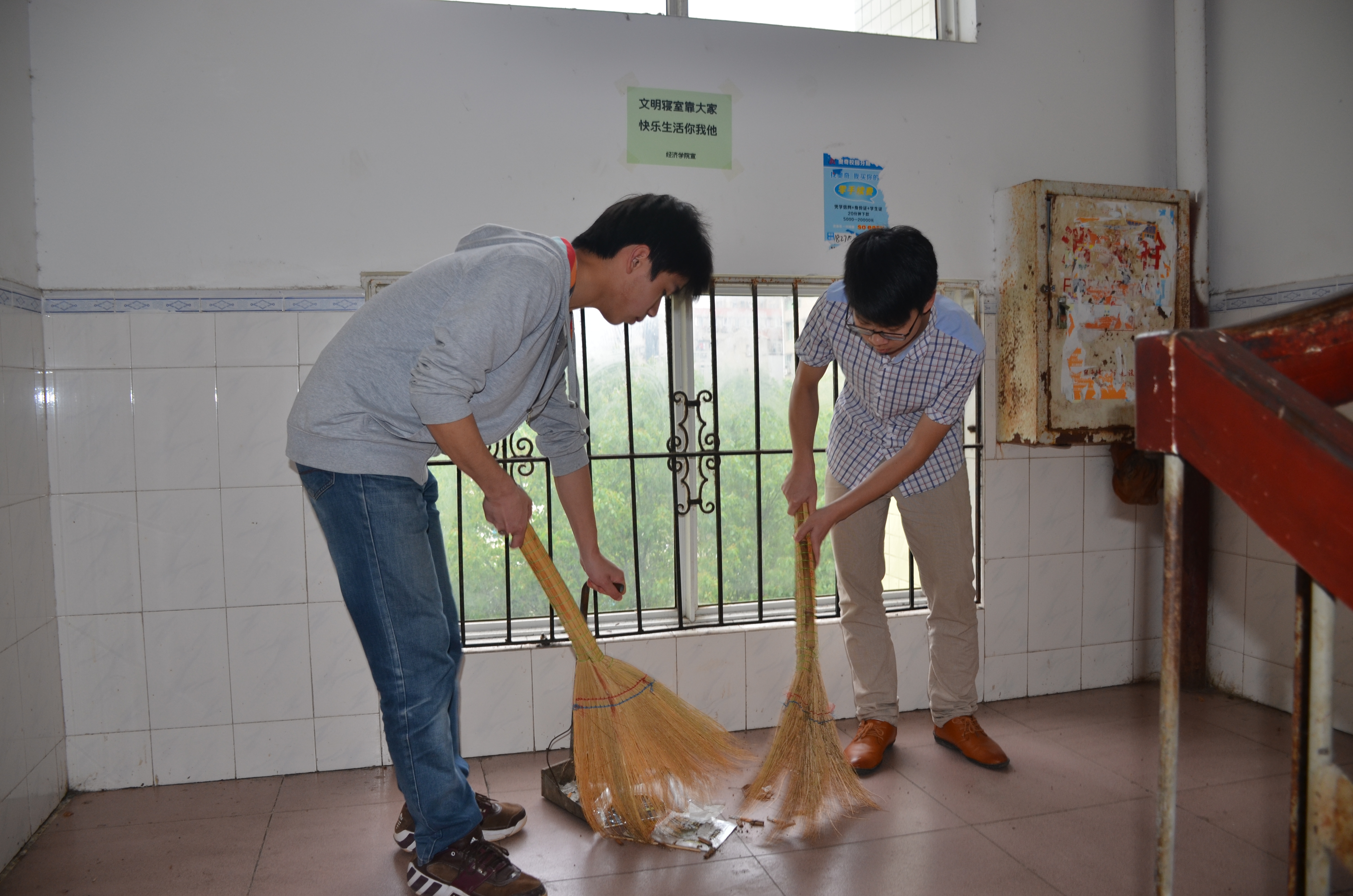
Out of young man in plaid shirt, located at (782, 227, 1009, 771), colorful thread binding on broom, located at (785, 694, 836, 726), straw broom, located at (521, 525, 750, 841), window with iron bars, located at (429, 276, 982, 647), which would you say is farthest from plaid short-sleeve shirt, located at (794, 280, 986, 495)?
straw broom, located at (521, 525, 750, 841)

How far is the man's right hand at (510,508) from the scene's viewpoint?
1.58 m

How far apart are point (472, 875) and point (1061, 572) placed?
220 cm

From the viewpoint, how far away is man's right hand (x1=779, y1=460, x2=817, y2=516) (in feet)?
7.38

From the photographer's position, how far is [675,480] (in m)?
2.66

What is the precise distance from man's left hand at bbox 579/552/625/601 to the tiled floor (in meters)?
0.58

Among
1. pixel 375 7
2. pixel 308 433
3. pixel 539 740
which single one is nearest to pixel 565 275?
pixel 308 433

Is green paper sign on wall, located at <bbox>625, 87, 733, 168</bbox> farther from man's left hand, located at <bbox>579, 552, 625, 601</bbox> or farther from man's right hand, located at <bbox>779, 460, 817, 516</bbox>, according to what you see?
man's left hand, located at <bbox>579, 552, 625, 601</bbox>

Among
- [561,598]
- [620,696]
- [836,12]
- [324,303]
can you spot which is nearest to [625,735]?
[620,696]

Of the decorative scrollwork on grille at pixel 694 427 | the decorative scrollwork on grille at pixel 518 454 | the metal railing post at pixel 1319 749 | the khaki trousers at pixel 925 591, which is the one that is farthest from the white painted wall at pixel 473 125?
the metal railing post at pixel 1319 749

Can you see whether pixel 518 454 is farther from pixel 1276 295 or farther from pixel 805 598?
pixel 1276 295

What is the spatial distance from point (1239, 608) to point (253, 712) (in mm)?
3138

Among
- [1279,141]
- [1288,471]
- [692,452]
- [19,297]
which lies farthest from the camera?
[1279,141]

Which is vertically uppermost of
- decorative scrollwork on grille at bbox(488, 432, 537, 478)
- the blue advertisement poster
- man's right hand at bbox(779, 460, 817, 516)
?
the blue advertisement poster

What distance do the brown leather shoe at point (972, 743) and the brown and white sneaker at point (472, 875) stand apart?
1251 millimetres
